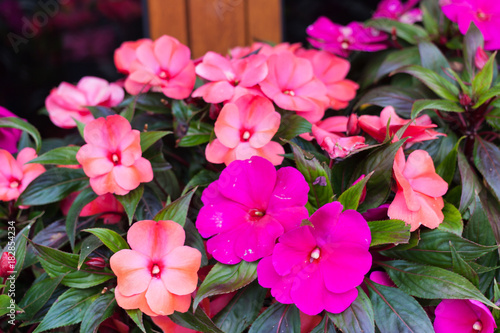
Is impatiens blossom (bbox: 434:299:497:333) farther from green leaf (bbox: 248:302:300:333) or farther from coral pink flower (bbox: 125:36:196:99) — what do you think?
coral pink flower (bbox: 125:36:196:99)

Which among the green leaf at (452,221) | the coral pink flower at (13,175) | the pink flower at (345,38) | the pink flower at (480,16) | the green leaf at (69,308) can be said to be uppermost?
the pink flower at (480,16)

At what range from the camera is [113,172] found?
30.9 inches

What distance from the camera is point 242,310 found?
76 cm

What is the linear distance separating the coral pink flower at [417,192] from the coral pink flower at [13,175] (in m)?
0.69

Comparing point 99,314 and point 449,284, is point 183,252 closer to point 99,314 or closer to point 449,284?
point 99,314

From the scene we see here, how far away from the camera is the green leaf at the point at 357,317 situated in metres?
0.67

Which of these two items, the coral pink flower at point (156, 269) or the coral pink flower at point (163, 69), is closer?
the coral pink flower at point (156, 269)

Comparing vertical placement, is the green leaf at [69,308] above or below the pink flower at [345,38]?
below

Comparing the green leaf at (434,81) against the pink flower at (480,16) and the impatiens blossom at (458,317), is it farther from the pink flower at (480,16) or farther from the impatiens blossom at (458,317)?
the impatiens blossom at (458,317)

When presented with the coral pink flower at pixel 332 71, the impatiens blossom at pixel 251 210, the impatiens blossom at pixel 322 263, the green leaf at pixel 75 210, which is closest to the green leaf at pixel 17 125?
the green leaf at pixel 75 210

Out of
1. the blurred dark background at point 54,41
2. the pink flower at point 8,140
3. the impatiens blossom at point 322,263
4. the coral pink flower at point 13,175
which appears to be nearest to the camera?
the impatiens blossom at point 322,263

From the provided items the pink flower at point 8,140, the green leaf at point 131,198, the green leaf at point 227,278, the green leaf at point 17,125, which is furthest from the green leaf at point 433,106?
the pink flower at point 8,140

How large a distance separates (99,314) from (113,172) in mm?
235

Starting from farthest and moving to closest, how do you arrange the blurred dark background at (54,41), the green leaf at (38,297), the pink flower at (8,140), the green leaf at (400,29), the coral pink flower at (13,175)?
1. the blurred dark background at (54,41)
2. the green leaf at (400,29)
3. the pink flower at (8,140)
4. the coral pink flower at (13,175)
5. the green leaf at (38,297)
